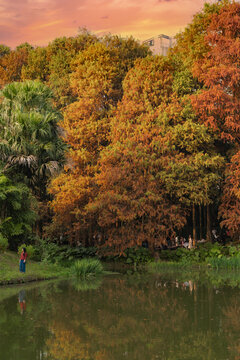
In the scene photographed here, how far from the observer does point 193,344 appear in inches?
352

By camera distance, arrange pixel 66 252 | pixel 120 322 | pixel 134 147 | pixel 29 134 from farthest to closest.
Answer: pixel 66 252 < pixel 134 147 < pixel 29 134 < pixel 120 322

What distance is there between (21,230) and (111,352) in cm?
1640

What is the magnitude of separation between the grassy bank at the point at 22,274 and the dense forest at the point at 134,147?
7.54ft

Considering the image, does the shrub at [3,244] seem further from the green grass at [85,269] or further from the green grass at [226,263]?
the green grass at [226,263]

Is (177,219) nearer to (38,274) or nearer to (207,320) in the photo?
(38,274)

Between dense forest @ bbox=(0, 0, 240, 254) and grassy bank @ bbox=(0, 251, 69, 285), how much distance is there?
2298mm

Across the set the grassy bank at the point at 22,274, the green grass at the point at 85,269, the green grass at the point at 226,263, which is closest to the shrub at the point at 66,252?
the grassy bank at the point at 22,274

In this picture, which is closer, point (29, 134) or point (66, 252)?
point (29, 134)

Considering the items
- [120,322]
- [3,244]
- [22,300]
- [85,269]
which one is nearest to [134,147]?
[85,269]

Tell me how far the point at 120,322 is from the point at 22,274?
946 centimetres

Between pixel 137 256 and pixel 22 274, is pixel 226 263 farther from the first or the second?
pixel 22 274

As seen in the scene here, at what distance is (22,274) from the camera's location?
1969cm

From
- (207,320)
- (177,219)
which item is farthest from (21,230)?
(207,320)

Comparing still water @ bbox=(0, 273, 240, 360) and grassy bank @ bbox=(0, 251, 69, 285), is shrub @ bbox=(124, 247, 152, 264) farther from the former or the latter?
still water @ bbox=(0, 273, 240, 360)
